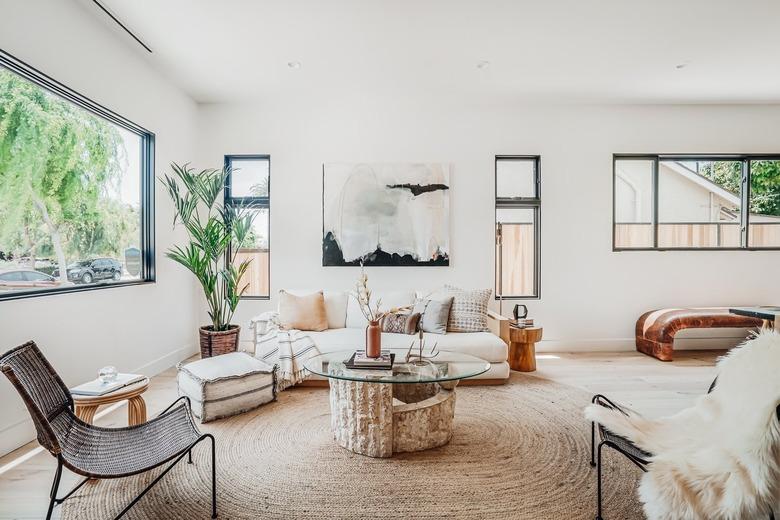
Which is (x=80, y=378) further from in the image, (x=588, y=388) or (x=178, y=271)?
(x=588, y=388)

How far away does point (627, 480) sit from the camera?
7.16 feet

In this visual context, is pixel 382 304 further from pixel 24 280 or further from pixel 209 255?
pixel 24 280

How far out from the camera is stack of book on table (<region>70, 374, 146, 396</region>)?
2172mm

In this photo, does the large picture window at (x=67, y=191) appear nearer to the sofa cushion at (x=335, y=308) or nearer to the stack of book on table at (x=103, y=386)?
the stack of book on table at (x=103, y=386)

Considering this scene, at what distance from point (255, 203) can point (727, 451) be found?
4.80 metres

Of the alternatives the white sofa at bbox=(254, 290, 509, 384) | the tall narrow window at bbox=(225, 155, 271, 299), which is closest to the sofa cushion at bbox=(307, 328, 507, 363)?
the white sofa at bbox=(254, 290, 509, 384)

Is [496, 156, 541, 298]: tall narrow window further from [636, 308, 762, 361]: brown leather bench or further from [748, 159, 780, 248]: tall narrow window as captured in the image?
[748, 159, 780, 248]: tall narrow window

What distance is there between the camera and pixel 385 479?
87.3 inches

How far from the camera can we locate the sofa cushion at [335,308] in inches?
169

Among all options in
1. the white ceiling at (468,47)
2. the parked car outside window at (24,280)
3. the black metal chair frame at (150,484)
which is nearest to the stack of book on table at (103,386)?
the black metal chair frame at (150,484)

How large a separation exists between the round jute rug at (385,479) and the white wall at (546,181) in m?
2.29

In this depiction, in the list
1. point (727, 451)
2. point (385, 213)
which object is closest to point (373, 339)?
point (727, 451)

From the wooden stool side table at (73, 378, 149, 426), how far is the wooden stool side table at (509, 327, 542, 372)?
3317mm

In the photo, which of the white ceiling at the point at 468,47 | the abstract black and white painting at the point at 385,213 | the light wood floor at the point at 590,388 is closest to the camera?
the light wood floor at the point at 590,388
